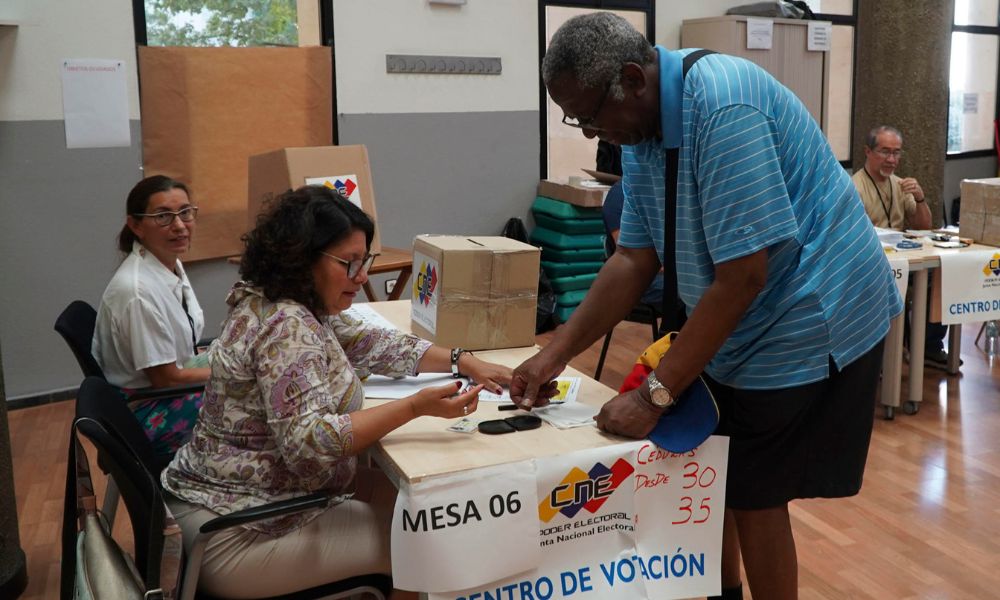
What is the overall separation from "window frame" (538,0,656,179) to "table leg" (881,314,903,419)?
2.61 meters

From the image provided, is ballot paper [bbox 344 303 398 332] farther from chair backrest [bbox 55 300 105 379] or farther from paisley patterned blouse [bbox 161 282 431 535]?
paisley patterned blouse [bbox 161 282 431 535]

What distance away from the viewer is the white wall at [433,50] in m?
5.20

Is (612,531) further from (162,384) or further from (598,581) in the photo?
(162,384)

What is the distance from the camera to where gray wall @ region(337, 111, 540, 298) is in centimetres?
541

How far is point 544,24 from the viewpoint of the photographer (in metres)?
5.84

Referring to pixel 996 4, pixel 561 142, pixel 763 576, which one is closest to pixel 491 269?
pixel 763 576

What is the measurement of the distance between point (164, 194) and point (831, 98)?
6025mm

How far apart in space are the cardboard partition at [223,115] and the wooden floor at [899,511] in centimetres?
122

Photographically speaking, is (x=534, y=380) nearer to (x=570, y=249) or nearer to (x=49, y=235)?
(x=49, y=235)

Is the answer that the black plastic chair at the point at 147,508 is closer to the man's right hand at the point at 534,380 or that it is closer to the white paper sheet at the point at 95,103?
the man's right hand at the point at 534,380

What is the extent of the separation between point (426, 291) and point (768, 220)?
1.19 m

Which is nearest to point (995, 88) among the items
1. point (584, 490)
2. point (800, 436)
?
point (800, 436)

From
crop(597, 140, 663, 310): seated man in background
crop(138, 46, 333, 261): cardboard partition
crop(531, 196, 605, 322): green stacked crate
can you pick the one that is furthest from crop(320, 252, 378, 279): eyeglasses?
crop(531, 196, 605, 322): green stacked crate

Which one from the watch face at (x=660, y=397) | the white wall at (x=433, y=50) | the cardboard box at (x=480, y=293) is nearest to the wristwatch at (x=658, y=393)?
the watch face at (x=660, y=397)
